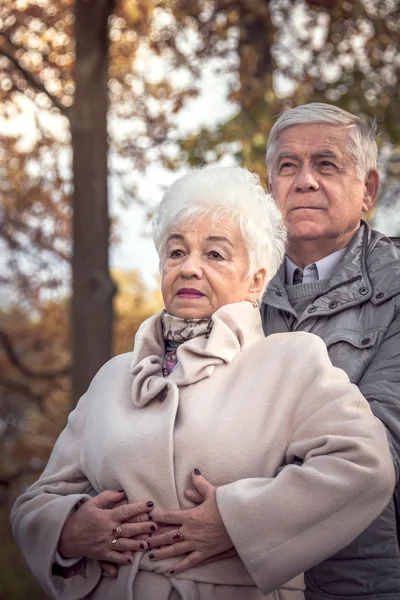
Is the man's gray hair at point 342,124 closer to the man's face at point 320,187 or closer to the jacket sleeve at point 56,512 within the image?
the man's face at point 320,187

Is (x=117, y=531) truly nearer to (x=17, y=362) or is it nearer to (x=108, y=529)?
(x=108, y=529)

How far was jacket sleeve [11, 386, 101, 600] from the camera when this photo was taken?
2703 millimetres

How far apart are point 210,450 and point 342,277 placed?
1.01m

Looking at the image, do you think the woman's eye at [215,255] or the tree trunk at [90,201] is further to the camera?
the tree trunk at [90,201]

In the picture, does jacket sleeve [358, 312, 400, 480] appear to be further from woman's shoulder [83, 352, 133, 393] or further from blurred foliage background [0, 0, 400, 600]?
blurred foliage background [0, 0, 400, 600]

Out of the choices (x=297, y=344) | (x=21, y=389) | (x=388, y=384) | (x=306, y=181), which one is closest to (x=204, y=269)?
(x=297, y=344)

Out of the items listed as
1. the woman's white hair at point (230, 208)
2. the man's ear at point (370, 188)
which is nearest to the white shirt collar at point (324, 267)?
the man's ear at point (370, 188)

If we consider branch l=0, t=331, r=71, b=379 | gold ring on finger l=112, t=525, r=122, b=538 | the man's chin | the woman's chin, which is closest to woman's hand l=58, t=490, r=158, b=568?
gold ring on finger l=112, t=525, r=122, b=538

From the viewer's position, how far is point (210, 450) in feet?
8.23

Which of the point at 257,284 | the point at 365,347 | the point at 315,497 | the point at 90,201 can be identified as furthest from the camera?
the point at 90,201

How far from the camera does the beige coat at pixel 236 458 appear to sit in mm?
2418

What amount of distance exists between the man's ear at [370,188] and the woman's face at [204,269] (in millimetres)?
1019

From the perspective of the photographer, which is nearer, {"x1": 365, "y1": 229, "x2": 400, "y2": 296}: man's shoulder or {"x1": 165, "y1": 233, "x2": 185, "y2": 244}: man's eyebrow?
{"x1": 165, "y1": 233, "x2": 185, "y2": 244}: man's eyebrow

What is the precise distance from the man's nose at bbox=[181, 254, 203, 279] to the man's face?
84 centimetres
